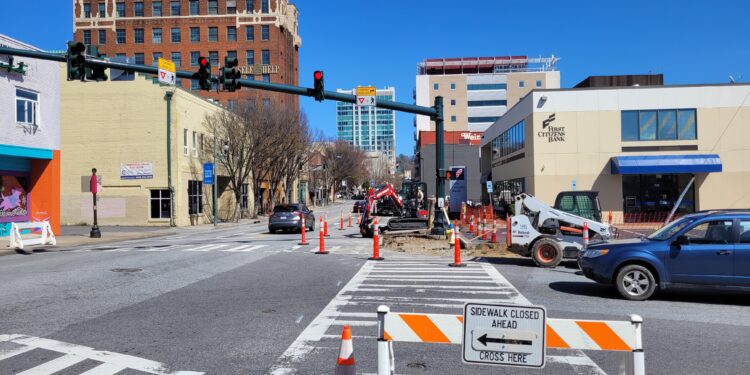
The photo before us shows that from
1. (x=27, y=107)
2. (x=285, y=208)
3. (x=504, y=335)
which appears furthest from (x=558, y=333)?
(x=27, y=107)

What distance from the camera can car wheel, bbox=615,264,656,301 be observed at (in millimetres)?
10117

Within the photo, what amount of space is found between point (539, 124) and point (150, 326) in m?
30.1

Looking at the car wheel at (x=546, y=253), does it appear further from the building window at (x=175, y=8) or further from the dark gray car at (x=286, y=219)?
the building window at (x=175, y=8)

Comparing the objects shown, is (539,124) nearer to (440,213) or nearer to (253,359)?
(440,213)

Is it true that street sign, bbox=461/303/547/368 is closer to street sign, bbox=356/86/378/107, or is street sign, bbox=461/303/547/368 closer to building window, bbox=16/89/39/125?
street sign, bbox=356/86/378/107

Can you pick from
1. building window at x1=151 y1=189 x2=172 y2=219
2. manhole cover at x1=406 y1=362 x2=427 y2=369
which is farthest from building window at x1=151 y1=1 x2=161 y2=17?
manhole cover at x1=406 y1=362 x2=427 y2=369

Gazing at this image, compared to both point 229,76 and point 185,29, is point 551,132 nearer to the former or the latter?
point 229,76

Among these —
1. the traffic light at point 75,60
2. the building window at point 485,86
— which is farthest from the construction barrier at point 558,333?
the building window at point 485,86

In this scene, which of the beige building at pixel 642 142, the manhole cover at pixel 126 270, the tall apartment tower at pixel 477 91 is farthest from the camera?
the tall apartment tower at pixel 477 91

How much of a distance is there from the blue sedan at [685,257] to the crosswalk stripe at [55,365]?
28.5 ft

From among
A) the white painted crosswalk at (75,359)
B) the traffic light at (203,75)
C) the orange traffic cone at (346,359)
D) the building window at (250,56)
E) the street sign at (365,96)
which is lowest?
the white painted crosswalk at (75,359)

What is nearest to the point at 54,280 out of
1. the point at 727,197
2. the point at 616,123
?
the point at 616,123

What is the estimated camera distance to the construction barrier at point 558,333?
396 cm

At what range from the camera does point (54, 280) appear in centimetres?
1266
